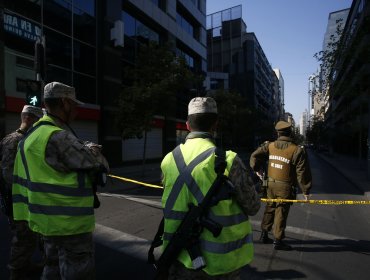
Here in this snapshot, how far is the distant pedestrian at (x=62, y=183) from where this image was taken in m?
2.59

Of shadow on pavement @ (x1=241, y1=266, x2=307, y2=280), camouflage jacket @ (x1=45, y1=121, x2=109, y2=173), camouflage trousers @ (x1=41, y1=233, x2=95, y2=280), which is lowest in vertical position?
shadow on pavement @ (x1=241, y1=266, x2=307, y2=280)

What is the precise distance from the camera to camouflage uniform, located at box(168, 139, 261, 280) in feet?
7.27

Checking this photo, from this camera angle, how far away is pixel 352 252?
555 cm

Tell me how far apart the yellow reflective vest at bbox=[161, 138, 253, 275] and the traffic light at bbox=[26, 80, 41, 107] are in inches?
316

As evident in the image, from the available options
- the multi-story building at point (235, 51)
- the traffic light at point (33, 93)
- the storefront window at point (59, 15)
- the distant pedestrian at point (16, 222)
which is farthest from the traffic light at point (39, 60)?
the multi-story building at point (235, 51)

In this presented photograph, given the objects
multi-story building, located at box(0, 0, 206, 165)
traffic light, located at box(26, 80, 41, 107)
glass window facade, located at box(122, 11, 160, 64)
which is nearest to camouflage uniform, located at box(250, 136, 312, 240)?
traffic light, located at box(26, 80, 41, 107)

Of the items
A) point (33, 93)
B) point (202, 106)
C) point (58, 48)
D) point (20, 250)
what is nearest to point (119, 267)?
point (20, 250)

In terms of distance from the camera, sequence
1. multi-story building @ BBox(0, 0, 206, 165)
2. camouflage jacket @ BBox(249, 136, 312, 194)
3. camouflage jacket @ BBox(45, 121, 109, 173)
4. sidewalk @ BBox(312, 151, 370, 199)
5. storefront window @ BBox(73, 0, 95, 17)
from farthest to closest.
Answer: storefront window @ BBox(73, 0, 95, 17), multi-story building @ BBox(0, 0, 206, 165), sidewalk @ BBox(312, 151, 370, 199), camouflage jacket @ BBox(249, 136, 312, 194), camouflage jacket @ BBox(45, 121, 109, 173)

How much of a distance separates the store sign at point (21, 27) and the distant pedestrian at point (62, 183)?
13734 millimetres

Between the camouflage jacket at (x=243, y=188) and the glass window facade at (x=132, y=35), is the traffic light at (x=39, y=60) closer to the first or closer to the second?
the camouflage jacket at (x=243, y=188)

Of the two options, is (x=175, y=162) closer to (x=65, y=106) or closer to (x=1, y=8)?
(x=65, y=106)

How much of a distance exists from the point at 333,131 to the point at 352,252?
49.4 m

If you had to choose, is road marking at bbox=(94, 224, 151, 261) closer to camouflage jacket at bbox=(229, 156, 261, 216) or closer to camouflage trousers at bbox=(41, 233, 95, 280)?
camouflage trousers at bbox=(41, 233, 95, 280)

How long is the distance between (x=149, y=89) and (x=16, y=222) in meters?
13.7
